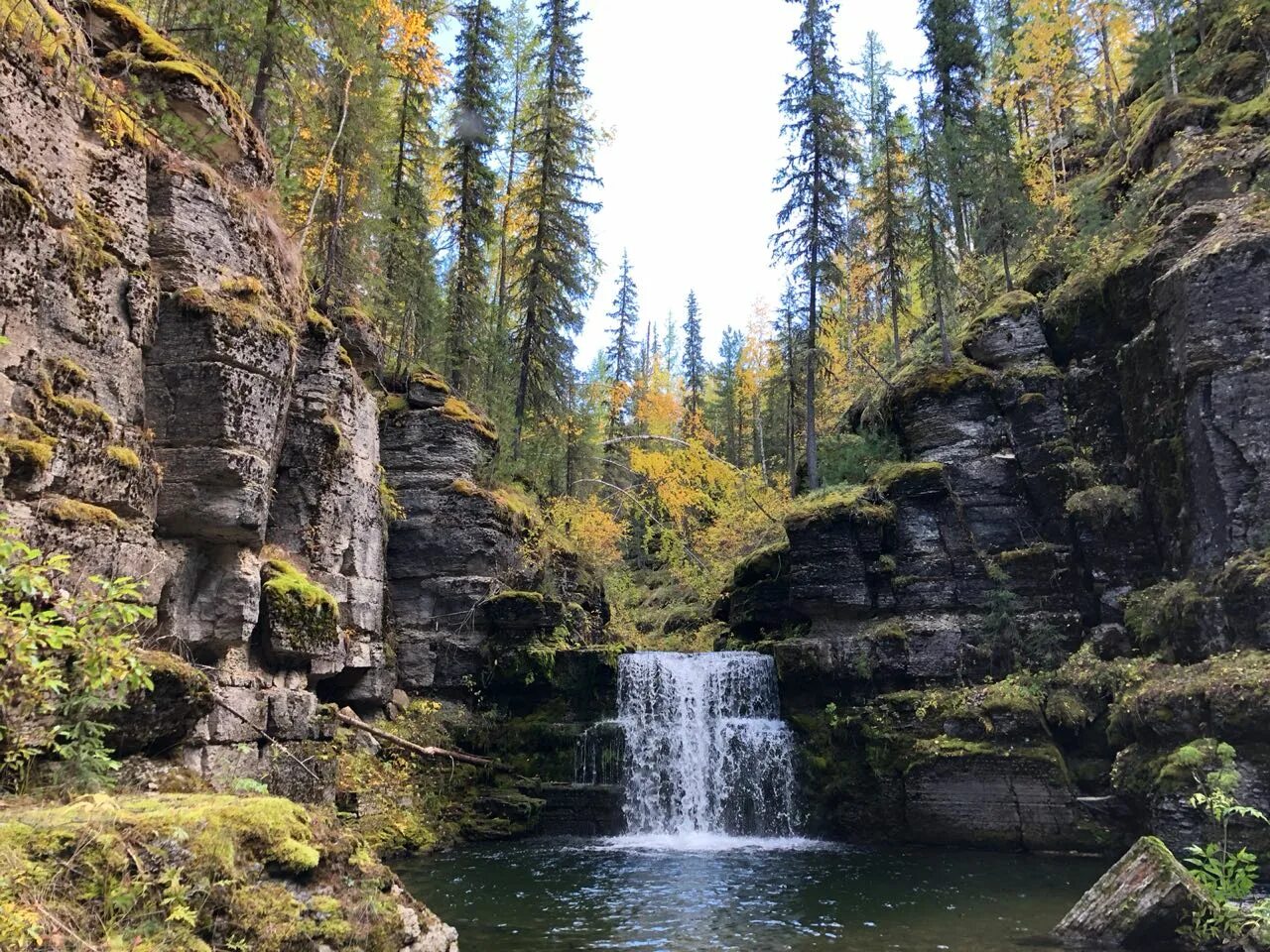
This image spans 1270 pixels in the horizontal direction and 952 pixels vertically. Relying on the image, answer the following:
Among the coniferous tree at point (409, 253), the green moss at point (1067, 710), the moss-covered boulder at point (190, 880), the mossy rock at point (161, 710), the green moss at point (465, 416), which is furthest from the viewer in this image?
the coniferous tree at point (409, 253)

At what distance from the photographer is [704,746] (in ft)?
57.6

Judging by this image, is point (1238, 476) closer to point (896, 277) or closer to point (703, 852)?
point (703, 852)

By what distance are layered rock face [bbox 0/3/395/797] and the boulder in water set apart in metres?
10.2

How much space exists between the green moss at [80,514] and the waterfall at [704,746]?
12074 millimetres

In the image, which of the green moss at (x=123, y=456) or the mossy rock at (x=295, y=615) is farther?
the mossy rock at (x=295, y=615)

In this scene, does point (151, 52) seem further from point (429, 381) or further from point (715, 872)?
point (715, 872)

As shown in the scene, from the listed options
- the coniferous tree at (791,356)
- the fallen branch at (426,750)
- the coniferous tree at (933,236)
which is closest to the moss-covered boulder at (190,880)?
the fallen branch at (426,750)

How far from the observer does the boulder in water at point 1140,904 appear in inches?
320

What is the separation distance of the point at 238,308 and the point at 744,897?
35.5ft

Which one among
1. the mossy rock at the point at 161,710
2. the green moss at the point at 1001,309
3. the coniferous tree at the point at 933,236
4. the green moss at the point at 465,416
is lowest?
the mossy rock at the point at 161,710

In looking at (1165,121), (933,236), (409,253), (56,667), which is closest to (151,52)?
(56,667)

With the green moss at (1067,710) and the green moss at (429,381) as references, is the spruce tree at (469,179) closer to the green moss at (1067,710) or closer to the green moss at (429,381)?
the green moss at (429,381)

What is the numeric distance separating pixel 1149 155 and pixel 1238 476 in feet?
34.0

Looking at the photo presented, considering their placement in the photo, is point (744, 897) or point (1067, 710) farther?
point (1067, 710)
